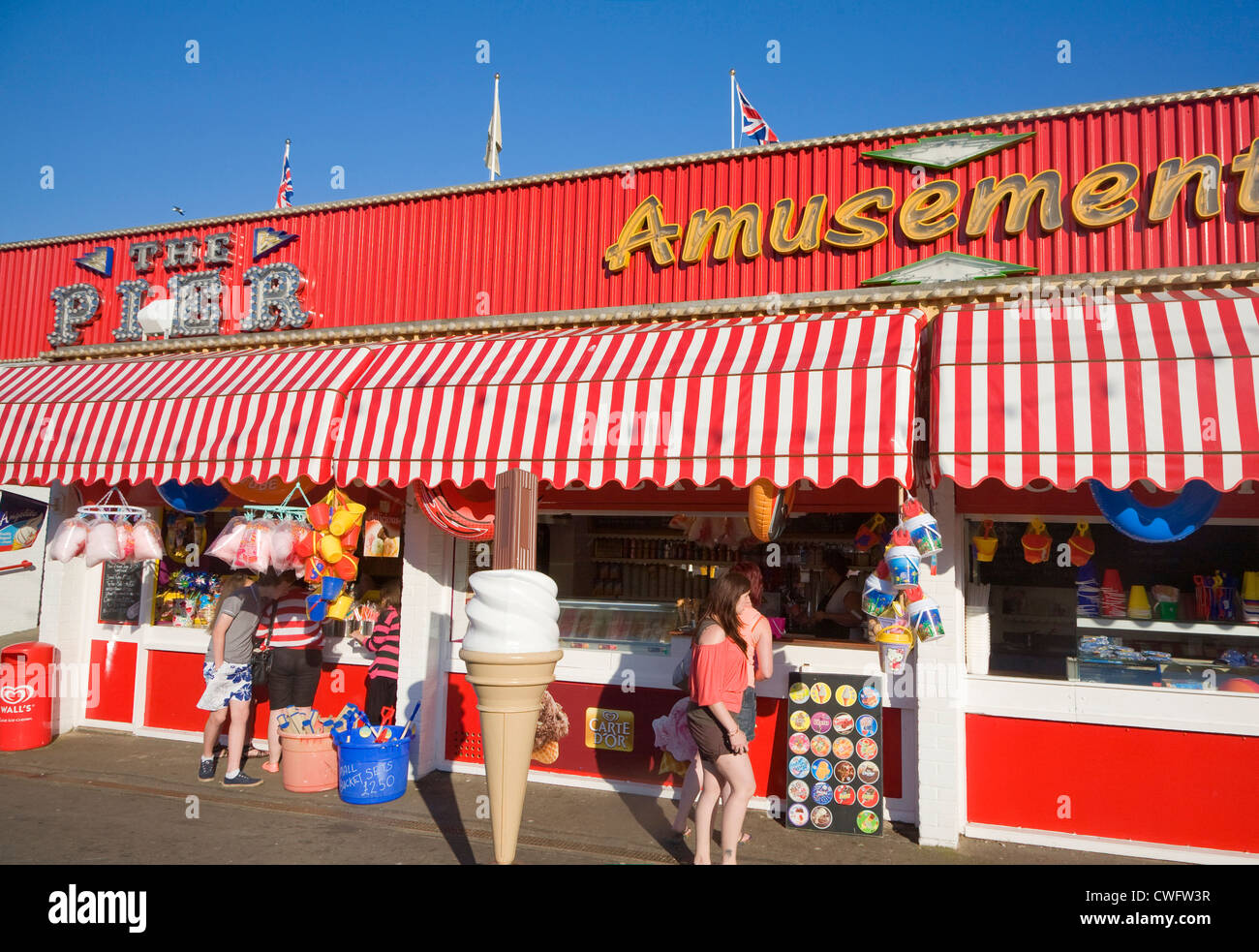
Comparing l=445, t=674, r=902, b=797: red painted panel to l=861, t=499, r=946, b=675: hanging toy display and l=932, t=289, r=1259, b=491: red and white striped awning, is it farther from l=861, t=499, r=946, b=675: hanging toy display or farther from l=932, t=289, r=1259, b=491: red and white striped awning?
l=932, t=289, r=1259, b=491: red and white striped awning

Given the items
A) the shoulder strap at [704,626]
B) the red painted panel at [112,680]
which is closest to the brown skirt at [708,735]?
the shoulder strap at [704,626]

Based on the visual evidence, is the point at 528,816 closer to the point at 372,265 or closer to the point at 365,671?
the point at 365,671

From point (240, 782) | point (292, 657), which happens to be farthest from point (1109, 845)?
point (240, 782)

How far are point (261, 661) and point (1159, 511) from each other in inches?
293

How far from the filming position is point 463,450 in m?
6.91

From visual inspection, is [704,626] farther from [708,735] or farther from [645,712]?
[645,712]

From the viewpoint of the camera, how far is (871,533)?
7.34 meters

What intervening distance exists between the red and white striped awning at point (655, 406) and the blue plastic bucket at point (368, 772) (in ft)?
7.28

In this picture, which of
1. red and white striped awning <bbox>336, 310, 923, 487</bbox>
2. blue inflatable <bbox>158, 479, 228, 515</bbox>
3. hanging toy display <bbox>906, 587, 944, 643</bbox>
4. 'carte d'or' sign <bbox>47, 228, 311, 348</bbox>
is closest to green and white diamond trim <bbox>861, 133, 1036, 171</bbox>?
red and white striped awning <bbox>336, 310, 923, 487</bbox>

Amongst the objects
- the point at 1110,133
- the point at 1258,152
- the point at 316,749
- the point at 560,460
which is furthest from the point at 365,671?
the point at 1258,152

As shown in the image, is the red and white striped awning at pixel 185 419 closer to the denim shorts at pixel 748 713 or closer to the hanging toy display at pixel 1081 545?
the denim shorts at pixel 748 713

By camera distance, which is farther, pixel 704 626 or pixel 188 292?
pixel 188 292

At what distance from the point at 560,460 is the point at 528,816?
2.85 m

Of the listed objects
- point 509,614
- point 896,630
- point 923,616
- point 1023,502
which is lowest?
point 896,630
